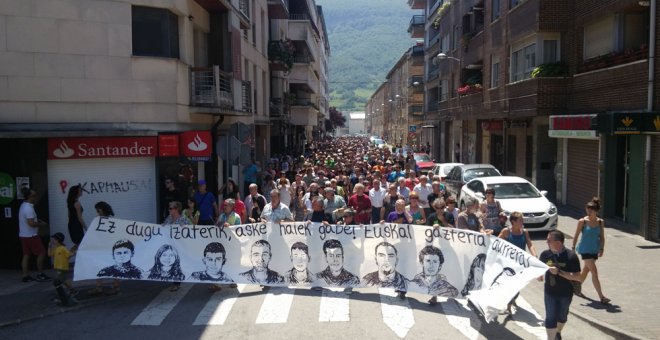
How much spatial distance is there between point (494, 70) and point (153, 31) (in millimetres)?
19637

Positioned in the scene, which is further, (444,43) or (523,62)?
Answer: (444,43)

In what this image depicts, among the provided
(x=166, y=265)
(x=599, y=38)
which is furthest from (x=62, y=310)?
(x=599, y=38)

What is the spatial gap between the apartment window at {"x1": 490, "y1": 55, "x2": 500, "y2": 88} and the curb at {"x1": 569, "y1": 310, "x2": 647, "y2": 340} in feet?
71.8

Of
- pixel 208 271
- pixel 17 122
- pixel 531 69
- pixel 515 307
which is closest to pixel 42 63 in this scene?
pixel 17 122

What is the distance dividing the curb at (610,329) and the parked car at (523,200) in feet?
21.8

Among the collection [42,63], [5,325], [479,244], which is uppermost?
[42,63]

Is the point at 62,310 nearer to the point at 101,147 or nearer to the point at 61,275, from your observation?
the point at 61,275

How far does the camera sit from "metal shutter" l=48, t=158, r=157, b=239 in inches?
549

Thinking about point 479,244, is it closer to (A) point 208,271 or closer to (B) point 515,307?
(B) point 515,307

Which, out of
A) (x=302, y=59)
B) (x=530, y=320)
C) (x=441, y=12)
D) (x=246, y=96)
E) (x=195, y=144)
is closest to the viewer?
(x=530, y=320)

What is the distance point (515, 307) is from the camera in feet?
32.9

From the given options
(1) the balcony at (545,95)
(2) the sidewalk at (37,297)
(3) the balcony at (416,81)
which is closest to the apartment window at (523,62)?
(1) the balcony at (545,95)

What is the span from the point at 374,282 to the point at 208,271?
9.47 ft

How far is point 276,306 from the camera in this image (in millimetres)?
10141
